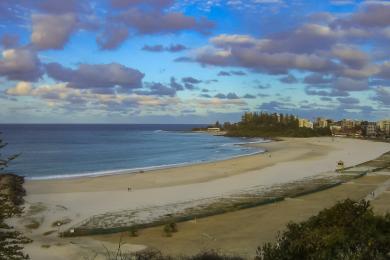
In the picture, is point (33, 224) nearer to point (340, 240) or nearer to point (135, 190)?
point (135, 190)

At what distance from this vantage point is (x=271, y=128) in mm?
161625

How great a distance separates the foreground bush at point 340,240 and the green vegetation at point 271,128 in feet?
464

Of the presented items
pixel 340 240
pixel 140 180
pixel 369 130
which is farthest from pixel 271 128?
pixel 340 240

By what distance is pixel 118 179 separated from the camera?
1556 inches

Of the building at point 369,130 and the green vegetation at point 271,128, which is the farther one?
the building at point 369,130

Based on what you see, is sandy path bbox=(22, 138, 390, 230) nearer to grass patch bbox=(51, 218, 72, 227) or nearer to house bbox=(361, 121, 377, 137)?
grass patch bbox=(51, 218, 72, 227)

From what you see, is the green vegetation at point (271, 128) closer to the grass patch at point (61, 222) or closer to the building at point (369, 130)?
the building at point (369, 130)

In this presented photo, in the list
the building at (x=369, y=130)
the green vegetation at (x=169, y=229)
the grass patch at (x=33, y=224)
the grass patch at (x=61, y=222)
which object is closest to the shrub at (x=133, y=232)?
the green vegetation at (x=169, y=229)

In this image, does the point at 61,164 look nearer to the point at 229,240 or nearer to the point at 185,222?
the point at 185,222

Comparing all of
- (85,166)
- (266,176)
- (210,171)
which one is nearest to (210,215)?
(266,176)

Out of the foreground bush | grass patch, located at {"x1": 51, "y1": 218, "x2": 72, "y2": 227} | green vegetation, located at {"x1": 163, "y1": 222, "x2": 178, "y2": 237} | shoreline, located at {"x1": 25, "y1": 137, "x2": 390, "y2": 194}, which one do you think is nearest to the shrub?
green vegetation, located at {"x1": 163, "y1": 222, "x2": 178, "y2": 237}

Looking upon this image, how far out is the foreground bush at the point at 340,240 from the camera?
780cm

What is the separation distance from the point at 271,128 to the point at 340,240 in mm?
155277

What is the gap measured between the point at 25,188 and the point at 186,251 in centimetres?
2013
